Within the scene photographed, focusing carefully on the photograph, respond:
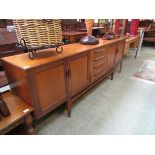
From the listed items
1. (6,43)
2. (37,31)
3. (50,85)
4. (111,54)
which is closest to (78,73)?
(50,85)

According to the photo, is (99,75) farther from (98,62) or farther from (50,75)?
(50,75)

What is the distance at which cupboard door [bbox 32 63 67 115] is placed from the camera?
1.03 m

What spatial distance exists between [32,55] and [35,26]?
0.93 feet

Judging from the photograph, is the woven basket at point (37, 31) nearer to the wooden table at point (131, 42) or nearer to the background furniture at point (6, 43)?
the background furniture at point (6, 43)

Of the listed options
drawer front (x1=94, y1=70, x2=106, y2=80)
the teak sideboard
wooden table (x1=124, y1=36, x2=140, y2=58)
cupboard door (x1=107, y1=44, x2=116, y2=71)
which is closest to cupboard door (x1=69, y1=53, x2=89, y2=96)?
the teak sideboard

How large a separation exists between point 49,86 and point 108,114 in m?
0.88

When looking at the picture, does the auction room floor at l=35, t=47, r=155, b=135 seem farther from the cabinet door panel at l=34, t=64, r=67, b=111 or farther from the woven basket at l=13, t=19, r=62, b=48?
the woven basket at l=13, t=19, r=62, b=48

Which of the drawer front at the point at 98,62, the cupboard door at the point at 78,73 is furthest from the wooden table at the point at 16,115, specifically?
the drawer front at the point at 98,62

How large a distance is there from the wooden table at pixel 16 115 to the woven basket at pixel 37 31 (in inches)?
20.4

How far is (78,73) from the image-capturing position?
143 centimetres

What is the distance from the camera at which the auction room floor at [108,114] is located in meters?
1.37

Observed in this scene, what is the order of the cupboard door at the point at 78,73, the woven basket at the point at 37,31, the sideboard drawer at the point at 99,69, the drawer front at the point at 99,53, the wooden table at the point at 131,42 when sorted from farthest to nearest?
the wooden table at the point at 131,42, the sideboard drawer at the point at 99,69, the drawer front at the point at 99,53, the cupboard door at the point at 78,73, the woven basket at the point at 37,31
